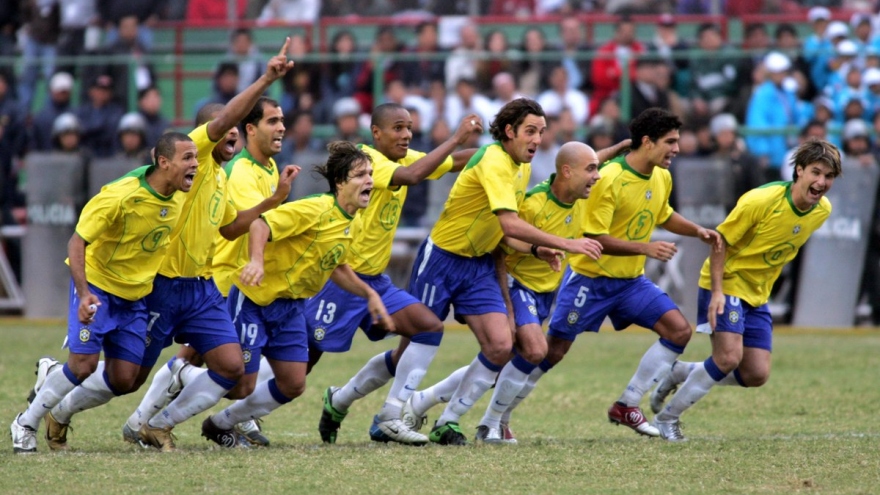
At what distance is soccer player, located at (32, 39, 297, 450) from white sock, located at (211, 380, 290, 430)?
25cm

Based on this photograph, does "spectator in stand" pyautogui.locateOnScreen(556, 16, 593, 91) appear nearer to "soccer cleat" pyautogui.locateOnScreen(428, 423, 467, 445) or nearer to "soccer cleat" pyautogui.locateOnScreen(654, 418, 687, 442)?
"soccer cleat" pyautogui.locateOnScreen(654, 418, 687, 442)

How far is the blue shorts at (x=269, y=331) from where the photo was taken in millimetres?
8117

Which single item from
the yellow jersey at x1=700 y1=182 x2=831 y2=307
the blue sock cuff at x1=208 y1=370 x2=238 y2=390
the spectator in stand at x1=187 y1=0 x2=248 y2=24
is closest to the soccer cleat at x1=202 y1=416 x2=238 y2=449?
the blue sock cuff at x1=208 y1=370 x2=238 y2=390

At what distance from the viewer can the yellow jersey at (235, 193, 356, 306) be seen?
26.5 feet

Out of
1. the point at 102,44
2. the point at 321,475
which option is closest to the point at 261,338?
the point at 321,475

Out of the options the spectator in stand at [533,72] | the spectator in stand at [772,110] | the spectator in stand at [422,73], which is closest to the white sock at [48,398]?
the spectator in stand at [422,73]

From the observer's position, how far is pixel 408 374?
28.3ft

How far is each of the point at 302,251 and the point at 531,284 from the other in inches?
69.5

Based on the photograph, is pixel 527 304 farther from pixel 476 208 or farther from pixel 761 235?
pixel 761 235

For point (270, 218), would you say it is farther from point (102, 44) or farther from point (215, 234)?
point (102, 44)

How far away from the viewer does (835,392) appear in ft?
36.9

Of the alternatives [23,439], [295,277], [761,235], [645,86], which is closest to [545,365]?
[761,235]

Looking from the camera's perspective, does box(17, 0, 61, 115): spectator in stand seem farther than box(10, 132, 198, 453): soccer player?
Yes

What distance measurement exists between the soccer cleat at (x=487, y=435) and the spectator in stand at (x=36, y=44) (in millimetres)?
10654
